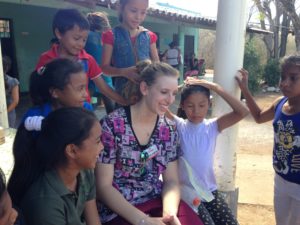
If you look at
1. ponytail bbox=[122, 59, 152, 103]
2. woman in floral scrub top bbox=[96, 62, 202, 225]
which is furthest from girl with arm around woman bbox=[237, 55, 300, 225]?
ponytail bbox=[122, 59, 152, 103]

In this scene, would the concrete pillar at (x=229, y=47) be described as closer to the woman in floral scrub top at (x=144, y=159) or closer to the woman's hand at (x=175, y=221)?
the woman in floral scrub top at (x=144, y=159)

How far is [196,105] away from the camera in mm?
2145

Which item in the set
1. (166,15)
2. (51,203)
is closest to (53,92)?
(51,203)

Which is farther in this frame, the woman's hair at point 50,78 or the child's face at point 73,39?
the child's face at point 73,39

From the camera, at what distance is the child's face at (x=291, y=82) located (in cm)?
211

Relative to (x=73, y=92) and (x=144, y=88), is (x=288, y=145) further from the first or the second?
(x=73, y=92)

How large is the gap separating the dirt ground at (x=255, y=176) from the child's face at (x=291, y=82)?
1660mm

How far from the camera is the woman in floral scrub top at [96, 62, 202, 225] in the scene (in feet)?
5.92

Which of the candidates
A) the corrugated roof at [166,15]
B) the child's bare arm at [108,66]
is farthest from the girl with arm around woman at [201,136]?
the corrugated roof at [166,15]

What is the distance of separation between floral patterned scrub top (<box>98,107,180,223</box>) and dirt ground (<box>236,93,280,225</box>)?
1.79 m

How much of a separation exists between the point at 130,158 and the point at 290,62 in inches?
44.8

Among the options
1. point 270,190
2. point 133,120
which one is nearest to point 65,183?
point 133,120

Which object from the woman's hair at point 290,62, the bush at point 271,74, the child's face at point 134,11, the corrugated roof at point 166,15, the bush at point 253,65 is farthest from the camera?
the bush at point 271,74

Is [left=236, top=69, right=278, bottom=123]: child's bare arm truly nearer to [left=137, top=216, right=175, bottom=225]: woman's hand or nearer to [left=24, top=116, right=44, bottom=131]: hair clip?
[left=137, top=216, right=175, bottom=225]: woman's hand
